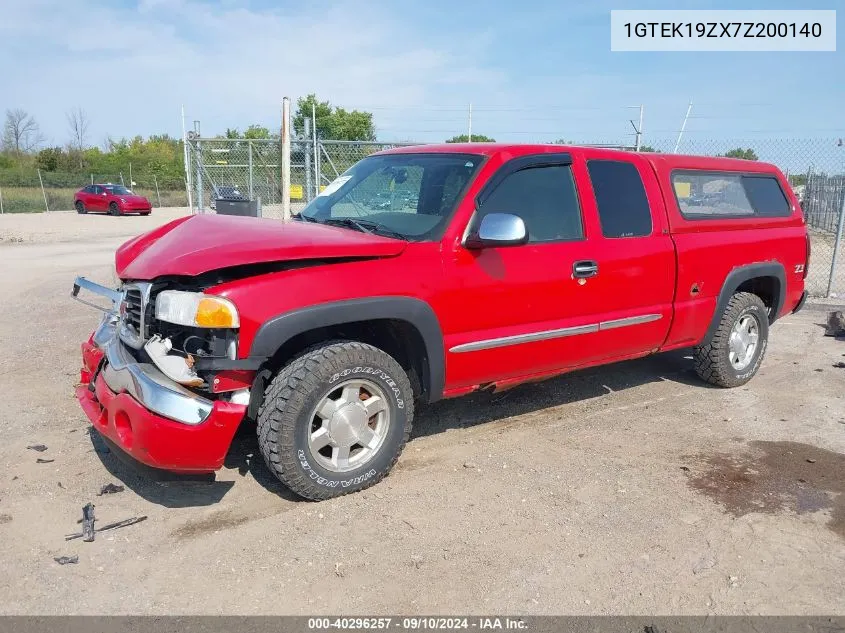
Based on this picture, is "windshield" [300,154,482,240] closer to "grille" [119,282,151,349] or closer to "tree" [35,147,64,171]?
"grille" [119,282,151,349]

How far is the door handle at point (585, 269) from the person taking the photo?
433cm

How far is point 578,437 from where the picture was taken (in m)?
4.66

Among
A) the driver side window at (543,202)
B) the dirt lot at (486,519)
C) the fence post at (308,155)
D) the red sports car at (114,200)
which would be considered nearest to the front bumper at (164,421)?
the dirt lot at (486,519)

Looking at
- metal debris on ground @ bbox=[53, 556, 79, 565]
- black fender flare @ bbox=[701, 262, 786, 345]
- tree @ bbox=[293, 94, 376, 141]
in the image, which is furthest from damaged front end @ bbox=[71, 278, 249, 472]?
tree @ bbox=[293, 94, 376, 141]

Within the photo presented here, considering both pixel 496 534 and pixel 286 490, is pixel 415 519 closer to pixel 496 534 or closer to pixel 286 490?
pixel 496 534

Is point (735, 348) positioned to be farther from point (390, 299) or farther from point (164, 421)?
point (164, 421)

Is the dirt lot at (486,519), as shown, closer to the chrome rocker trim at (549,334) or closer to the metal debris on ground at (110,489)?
the metal debris on ground at (110,489)

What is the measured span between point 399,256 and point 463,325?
1.84 feet

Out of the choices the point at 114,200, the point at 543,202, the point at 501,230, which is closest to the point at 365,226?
the point at 501,230

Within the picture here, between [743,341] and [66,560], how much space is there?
5.13m

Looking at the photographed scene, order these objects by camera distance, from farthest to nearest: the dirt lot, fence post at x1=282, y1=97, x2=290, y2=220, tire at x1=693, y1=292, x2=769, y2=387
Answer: fence post at x1=282, y1=97, x2=290, y2=220 → tire at x1=693, y1=292, x2=769, y2=387 → the dirt lot

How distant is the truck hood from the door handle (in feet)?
3.93

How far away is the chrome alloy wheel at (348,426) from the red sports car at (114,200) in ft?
95.5

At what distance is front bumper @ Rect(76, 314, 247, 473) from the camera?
10.5 ft
